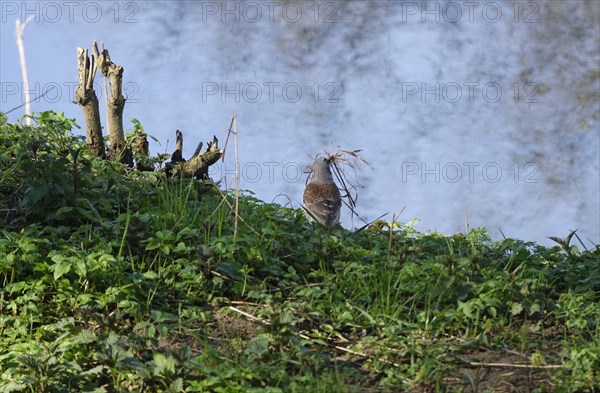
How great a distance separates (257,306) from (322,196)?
3.25m

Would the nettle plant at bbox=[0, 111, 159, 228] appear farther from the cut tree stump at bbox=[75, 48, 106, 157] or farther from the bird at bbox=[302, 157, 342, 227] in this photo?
the bird at bbox=[302, 157, 342, 227]

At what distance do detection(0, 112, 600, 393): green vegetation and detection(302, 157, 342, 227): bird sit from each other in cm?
145

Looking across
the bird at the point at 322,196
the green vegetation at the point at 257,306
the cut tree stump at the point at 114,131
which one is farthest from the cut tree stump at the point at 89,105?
the bird at the point at 322,196

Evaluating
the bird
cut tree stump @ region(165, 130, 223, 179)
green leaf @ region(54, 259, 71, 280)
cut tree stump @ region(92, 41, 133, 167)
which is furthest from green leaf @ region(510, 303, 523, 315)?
cut tree stump @ region(92, 41, 133, 167)

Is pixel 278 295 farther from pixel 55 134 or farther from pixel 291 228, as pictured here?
pixel 55 134

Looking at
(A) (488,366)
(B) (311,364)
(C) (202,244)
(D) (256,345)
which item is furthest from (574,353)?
(C) (202,244)

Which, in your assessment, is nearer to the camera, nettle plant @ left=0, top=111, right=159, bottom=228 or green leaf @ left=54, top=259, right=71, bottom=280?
green leaf @ left=54, top=259, right=71, bottom=280

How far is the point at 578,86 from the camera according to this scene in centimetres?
1384

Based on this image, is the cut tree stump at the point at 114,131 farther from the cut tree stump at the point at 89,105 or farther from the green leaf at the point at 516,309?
the green leaf at the point at 516,309

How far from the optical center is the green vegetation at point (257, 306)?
5.09m

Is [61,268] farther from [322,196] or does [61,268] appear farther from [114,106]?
[114,106]

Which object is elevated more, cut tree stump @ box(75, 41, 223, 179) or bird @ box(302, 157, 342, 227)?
cut tree stump @ box(75, 41, 223, 179)

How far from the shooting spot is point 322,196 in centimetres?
897

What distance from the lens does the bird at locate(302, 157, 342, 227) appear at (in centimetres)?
891
